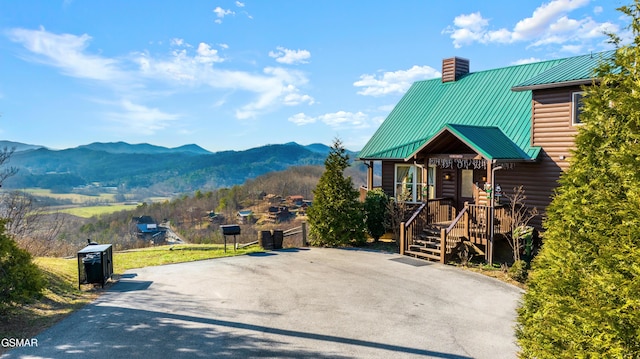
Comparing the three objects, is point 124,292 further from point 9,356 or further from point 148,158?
point 148,158

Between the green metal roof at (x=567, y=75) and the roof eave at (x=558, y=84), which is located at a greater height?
the green metal roof at (x=567, y=75)

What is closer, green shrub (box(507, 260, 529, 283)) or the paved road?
the paved road

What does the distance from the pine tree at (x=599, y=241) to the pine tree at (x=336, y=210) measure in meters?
12.1

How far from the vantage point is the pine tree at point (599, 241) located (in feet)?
12.8

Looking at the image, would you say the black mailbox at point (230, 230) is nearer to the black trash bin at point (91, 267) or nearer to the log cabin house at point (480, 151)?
the black trash bin at point (91, 267)

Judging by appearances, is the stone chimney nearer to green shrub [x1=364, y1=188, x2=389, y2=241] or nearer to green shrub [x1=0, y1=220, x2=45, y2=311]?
green shrub [x1=364, y1=188, x2=389, y2=241]

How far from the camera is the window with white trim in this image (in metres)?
18.0

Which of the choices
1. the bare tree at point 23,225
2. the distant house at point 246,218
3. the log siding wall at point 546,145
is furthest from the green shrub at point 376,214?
the distant house at point 246,218

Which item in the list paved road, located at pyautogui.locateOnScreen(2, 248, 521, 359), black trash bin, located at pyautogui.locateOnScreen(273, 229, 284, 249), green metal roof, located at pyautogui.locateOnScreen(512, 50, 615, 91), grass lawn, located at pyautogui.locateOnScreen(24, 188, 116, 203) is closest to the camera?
paved road, located at pyautogui.locateOnScreen(2, 248, 521, 359)

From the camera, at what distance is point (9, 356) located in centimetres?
656

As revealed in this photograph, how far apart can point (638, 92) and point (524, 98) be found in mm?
14283

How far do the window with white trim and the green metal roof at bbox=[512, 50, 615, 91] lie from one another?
5298 millimetres

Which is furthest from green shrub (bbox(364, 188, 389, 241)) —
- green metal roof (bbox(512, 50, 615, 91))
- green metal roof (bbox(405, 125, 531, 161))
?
green metal roof (bbox(512, 50, 615, 91))

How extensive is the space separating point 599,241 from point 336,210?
13.0m
